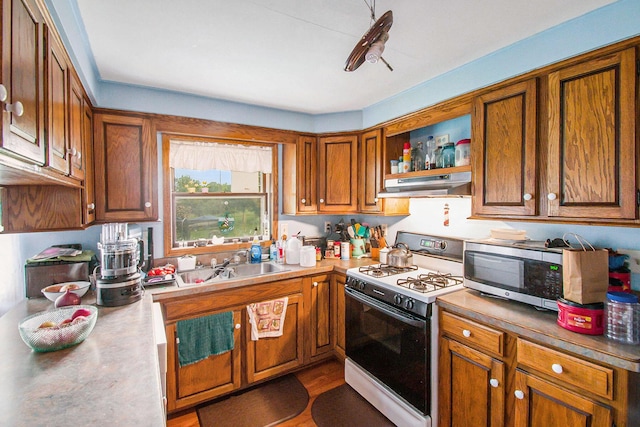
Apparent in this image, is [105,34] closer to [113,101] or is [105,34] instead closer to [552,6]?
[113,101]

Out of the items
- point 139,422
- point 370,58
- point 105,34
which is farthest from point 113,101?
point 139,422

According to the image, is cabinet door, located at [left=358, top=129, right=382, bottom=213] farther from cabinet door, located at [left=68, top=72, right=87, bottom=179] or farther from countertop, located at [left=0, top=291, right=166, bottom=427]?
cabinet door, located at [left=68, top=72, right=87, bottom=179]

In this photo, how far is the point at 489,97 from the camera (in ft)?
6.13

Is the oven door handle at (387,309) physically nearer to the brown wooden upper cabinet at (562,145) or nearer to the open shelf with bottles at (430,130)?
the brown wooden upper cabinet at (562,145)

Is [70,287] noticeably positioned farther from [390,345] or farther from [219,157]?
[390,345]

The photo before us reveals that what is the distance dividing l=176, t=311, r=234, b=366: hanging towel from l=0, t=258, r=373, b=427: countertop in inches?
21.8

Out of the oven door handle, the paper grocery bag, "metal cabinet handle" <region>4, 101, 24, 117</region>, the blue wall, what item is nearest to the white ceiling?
the blue wall

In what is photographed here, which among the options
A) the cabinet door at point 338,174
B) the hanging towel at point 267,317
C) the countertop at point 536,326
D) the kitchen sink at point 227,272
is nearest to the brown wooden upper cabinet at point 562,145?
the countertop at point 536,326

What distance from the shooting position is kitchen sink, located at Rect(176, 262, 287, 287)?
2.54 meters

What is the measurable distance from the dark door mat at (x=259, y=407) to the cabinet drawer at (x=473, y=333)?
1261 mm

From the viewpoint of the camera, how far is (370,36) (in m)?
1.20

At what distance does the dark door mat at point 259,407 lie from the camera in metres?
2.08


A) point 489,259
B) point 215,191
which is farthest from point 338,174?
point 489,259

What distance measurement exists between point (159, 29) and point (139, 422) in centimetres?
176
